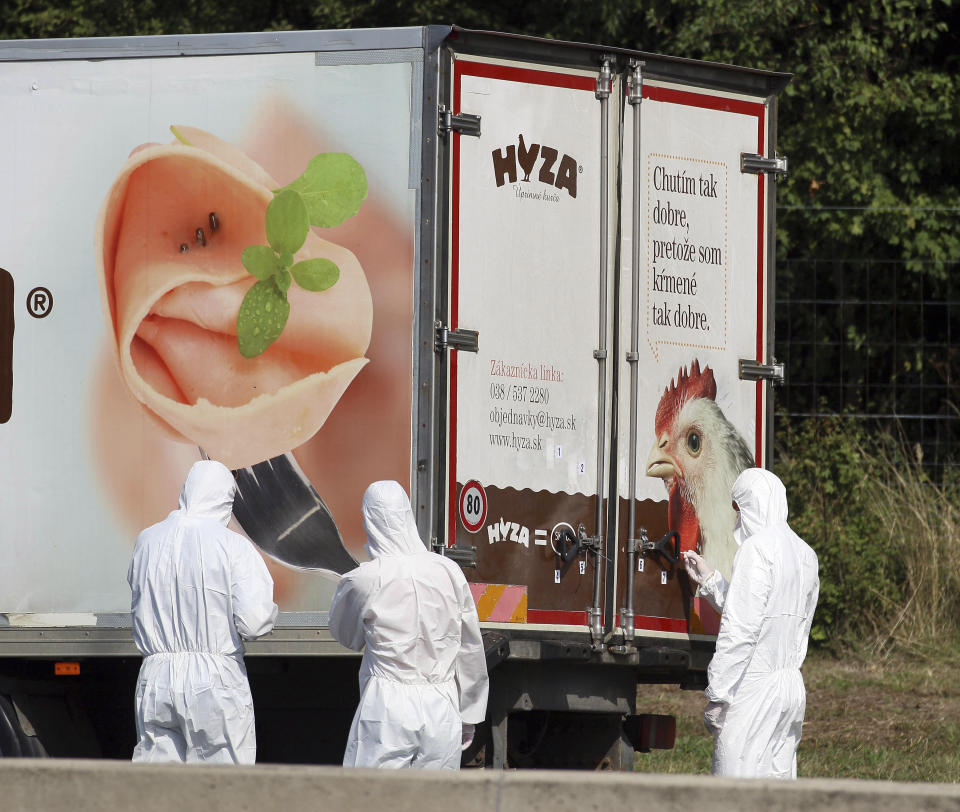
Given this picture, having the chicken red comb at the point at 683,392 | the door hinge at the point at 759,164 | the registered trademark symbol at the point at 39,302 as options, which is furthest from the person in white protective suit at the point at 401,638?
the door hinge at the point at 759,164

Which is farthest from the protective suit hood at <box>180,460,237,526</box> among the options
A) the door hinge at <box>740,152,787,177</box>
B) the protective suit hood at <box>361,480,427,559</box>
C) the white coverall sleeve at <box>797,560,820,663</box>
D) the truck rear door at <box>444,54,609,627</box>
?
the door hinge at <box>740,152,787,177</box>

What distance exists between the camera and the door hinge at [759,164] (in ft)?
23.9

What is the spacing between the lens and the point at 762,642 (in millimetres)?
6742

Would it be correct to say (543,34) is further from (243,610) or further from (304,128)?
(243,610)

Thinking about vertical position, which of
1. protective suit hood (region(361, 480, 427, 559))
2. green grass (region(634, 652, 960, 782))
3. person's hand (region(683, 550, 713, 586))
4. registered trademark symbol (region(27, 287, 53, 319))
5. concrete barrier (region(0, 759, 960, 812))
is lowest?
green grass (region(634, 652, 960, 782))

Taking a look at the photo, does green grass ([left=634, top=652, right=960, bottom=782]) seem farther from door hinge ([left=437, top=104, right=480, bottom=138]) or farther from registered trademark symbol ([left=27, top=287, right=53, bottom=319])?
registered trademark symbol ([left=27, top=287, right=53, bottom=319])

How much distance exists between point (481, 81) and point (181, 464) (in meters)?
2.19

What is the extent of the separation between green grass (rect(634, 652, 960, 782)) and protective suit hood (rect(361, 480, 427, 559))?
406 cm

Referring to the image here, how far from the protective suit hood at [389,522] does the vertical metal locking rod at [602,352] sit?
1.14 m

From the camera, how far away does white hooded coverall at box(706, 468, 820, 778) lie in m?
6.60

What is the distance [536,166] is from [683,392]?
1.27 meters

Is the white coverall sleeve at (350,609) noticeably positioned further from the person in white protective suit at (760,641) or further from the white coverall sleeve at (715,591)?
the white coverall sleeve at (715,591)

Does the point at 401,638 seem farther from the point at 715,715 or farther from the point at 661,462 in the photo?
the point at 661,462

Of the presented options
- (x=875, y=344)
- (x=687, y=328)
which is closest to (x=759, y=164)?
(x=687, y=328)
